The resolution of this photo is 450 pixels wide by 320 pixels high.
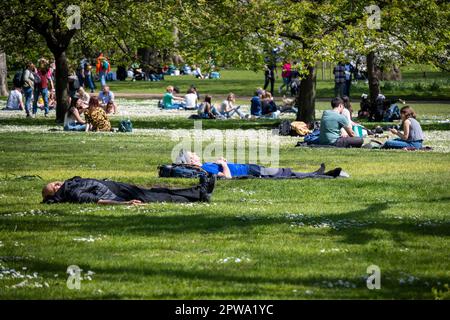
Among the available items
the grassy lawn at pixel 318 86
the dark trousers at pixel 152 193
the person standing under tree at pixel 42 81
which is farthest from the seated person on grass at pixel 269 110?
the dark trousers at pixel 152 193

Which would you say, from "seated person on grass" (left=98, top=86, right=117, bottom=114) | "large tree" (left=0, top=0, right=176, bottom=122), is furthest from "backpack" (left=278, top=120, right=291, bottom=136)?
"seated person on grass" (left=98, top=86, right=117, bottom=114)

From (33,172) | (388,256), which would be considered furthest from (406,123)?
(388,256)

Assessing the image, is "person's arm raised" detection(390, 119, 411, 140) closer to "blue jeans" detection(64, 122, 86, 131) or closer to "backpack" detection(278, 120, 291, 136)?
"backpack" detection(278, 120, 291, 136)

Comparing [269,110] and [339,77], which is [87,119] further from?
[339,77]

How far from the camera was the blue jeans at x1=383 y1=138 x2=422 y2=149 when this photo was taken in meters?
25.8

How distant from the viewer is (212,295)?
8945mm

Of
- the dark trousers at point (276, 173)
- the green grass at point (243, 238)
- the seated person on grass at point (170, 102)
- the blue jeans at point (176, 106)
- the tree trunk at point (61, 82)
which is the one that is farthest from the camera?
the blue jeans at point (176, 106)

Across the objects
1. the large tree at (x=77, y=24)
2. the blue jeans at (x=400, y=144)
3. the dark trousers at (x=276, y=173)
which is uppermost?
the large tree at (x=77, y=24)

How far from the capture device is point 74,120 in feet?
106

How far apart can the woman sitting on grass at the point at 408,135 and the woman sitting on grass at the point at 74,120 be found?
32.2 feet

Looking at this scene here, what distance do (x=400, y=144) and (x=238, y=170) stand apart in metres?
8.33

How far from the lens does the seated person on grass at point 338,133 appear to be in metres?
25.2

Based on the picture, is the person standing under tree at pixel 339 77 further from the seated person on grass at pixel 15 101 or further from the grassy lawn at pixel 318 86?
the seated person on grass at pixel 15 101
